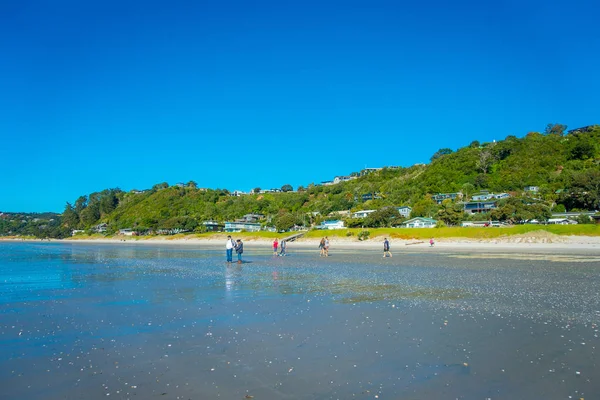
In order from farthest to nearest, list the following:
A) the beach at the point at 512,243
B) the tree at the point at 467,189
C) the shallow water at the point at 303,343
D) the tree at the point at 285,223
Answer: the tree at the point at 467,189 < the tree at the point at 285,223 < the beach at the point at 512,243 < the shallow water at the point at 303,343

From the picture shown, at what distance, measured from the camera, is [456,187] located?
389 ft

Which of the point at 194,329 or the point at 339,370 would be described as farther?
the point at 194,329

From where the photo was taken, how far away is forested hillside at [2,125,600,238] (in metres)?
83.0

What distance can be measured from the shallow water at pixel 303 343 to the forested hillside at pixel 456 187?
6445 centimetres

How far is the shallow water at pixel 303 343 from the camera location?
6.30 metres

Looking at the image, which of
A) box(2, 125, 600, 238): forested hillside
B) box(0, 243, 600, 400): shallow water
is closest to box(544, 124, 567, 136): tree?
box(2, 125, 600, 238): forested hillside

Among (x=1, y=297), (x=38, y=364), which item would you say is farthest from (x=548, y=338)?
(x=1, y=297)

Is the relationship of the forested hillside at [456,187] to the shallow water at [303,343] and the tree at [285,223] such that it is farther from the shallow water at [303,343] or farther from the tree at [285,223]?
the shallow water at [303,343]

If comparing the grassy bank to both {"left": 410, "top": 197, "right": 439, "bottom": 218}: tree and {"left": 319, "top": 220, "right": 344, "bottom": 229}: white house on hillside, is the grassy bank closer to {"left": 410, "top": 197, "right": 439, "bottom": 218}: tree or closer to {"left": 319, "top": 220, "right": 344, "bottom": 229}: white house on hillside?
{"left": 319, "top": 220, "right": 344, "bottom": 229}: white house on hillside

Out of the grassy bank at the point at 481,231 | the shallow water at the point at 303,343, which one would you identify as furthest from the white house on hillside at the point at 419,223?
the shallow water at the point at 303,343

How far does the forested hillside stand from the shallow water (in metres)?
64.5

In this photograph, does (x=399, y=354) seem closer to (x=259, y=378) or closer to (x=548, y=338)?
(x=259, y=378)

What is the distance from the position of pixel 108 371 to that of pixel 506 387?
246 inches

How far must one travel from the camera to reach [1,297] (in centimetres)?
1556
